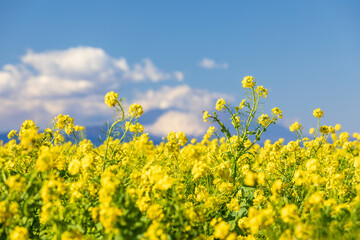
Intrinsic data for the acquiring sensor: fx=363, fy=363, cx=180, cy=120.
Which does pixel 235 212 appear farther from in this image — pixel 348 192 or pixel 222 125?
pixel 348 192

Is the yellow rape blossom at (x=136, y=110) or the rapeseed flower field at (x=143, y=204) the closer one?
the rapeseed flower field at (x=143, y=204)

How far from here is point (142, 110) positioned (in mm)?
4496

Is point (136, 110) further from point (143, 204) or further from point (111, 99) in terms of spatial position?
point (143, 204)

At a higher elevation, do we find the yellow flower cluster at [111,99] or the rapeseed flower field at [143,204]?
the yellow flower cluster at [111,99]

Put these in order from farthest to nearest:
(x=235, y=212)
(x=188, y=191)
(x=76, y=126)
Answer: (x=76, y=126), (x=188, y=191), (x=235, y=212)

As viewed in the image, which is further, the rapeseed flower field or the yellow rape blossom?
the yellow rape blossom

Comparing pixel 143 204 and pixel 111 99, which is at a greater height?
pixel 111 99

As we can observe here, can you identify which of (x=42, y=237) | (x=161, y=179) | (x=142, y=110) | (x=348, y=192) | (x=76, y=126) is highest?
(x=76, y=126)

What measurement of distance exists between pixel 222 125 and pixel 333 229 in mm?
2499

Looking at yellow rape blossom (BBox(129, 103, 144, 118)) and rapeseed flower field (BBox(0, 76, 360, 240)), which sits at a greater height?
yellow rape blossom (BBox(129, 103, 144, 118))

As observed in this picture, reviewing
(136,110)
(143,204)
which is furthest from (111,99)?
(143,204)

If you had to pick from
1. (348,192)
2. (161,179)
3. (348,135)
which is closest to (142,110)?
(161,179)

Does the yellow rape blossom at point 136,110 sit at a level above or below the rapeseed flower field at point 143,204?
above

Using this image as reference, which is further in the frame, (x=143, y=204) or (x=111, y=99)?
(x=111, y=99)
